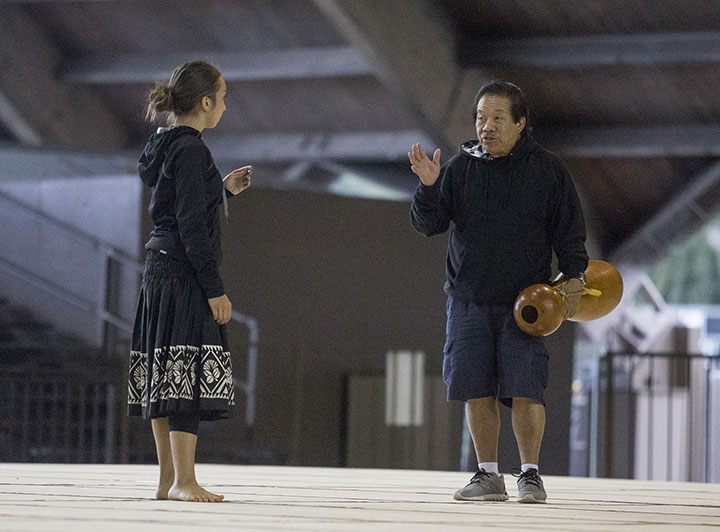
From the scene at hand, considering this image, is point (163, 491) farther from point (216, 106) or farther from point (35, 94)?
point (35, 94)

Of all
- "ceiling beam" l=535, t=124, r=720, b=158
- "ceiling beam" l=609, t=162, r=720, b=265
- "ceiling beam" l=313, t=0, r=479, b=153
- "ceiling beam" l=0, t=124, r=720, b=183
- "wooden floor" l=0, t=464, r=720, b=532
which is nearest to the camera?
"wooden floor" l=0, t=464, r=720, b=532

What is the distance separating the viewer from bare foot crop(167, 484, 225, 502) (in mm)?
3199

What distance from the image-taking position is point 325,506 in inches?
123

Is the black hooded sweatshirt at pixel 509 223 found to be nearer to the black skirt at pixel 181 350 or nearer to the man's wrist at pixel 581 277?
the man's wrist at pixel 581 277

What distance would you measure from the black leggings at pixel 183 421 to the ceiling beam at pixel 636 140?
9850mm

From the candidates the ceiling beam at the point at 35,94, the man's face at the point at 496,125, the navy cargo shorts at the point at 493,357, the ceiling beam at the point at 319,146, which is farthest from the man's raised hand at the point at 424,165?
the ceiling beam at the point at 35,94

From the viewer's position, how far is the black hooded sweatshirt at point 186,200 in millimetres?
3209

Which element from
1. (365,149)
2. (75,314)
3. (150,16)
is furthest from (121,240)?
(365,149)

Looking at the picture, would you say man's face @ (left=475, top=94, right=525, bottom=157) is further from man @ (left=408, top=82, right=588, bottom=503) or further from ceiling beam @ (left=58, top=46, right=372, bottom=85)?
ceiling beam @ (left=58, top=46, right=372, bottom=85)

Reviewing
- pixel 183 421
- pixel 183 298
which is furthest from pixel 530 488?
pixel 183 298

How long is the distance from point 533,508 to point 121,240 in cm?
817

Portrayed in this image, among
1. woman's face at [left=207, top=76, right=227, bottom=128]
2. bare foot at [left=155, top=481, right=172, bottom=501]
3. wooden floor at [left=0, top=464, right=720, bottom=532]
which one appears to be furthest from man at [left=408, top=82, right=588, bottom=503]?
bare foot at [left=155, top=481, right=172, bottom=501]

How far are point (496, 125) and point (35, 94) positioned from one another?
1072cm

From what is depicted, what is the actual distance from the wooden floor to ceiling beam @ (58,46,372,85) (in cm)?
778
